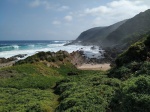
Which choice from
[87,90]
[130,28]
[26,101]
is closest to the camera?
[87,90]

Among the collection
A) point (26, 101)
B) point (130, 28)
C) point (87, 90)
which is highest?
point (130, 28)

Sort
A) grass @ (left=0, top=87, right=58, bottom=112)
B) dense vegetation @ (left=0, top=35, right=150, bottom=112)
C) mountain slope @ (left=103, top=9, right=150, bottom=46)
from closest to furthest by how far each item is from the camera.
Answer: dense vegetation @ (left=0, top=35, right=150, bottom=112) < grass @ (left=0, top=87, right=58, bottom=112) < mountain slope @ (left=103, top=9, right=150, bottom=46)

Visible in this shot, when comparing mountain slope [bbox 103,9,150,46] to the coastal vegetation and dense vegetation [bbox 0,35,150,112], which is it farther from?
the coastal vegetation

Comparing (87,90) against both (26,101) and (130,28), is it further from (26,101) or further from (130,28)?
(130,28)

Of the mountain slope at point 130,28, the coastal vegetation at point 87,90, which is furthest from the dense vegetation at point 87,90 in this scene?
the mountain slope at point 130,28

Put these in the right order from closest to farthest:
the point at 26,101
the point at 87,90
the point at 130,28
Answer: the point at 87,90
the point at 26,101
the point at 130,28

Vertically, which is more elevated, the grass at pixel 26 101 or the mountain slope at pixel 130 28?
the mountain slope at pixel 130 28

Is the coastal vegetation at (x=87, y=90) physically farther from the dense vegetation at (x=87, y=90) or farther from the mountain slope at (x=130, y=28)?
the mountain slope at (x=130, y=28)

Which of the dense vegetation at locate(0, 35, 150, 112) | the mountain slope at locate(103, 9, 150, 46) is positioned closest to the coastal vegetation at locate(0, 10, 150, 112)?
the dense vegetation at locate(0, 35, 150, 112)

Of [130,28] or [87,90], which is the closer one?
[87,90]

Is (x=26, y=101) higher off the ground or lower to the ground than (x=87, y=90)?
lower

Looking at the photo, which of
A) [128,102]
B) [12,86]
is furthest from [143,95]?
[12,86]

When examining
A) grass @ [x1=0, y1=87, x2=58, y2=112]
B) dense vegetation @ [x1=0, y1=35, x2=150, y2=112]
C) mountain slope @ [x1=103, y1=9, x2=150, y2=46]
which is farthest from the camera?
mountain slope @ [x1=103, y1=9, x2=150, y2=46]

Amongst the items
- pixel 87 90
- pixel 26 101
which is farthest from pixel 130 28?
pixel 26 101
